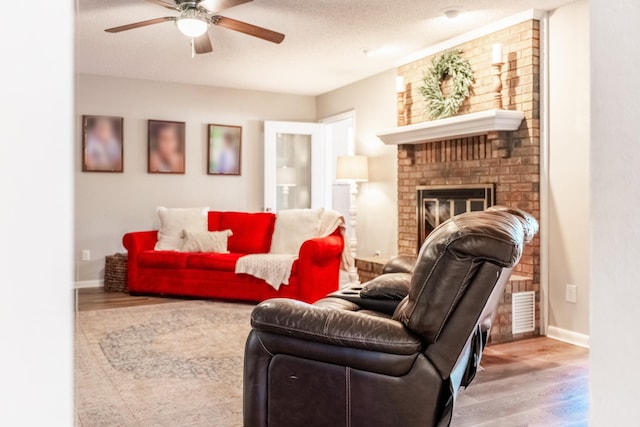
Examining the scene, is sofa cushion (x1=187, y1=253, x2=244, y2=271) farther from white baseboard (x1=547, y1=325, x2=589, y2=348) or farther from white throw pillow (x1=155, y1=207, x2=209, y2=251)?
white baseboard (x1=547, y1=325, x2=589, y2=348)

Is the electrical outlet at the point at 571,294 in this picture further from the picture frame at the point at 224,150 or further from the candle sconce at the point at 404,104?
the picture frame at the point at 224,150

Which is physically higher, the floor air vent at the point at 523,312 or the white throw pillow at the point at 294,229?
the white throw pillow at the point at 294,229

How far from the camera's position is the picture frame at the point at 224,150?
678 cm

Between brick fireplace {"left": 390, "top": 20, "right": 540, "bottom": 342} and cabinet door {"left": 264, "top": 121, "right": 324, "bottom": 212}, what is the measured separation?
2.39 meters

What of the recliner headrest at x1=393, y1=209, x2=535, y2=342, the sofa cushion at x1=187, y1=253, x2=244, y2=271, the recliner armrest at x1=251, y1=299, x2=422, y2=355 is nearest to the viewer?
the recliner headrest at x1=393, y1=209, x2=535, y2=342

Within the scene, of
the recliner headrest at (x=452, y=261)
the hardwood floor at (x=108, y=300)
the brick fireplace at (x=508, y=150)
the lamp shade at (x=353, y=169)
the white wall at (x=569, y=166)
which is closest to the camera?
the recliner headrest at (x=452, y=261)

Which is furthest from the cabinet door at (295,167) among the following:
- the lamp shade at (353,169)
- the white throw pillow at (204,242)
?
the white throw pillow at (204,242)

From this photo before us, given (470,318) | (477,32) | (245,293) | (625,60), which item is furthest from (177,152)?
(625,60)

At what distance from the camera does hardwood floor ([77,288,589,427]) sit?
8.01 ft

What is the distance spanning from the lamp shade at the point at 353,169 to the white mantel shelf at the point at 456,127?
627mm

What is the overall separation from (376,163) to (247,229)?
1.68m

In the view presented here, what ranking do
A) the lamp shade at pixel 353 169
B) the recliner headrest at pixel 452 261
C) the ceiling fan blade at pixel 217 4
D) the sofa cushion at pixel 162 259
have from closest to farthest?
the recliner headrest at pixel 452 261, the ceiling fan blade at pixel 217 4, the sofa cushion at pixel 162 259, the lamp shade at pixel 353 169

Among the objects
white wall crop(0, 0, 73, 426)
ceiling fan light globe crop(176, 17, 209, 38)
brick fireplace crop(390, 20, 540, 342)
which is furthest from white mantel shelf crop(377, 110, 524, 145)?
white wall crop(0, 0, 73, 426)

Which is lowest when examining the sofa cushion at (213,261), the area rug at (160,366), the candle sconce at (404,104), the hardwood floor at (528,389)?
the hardwood floor at (528,389)
